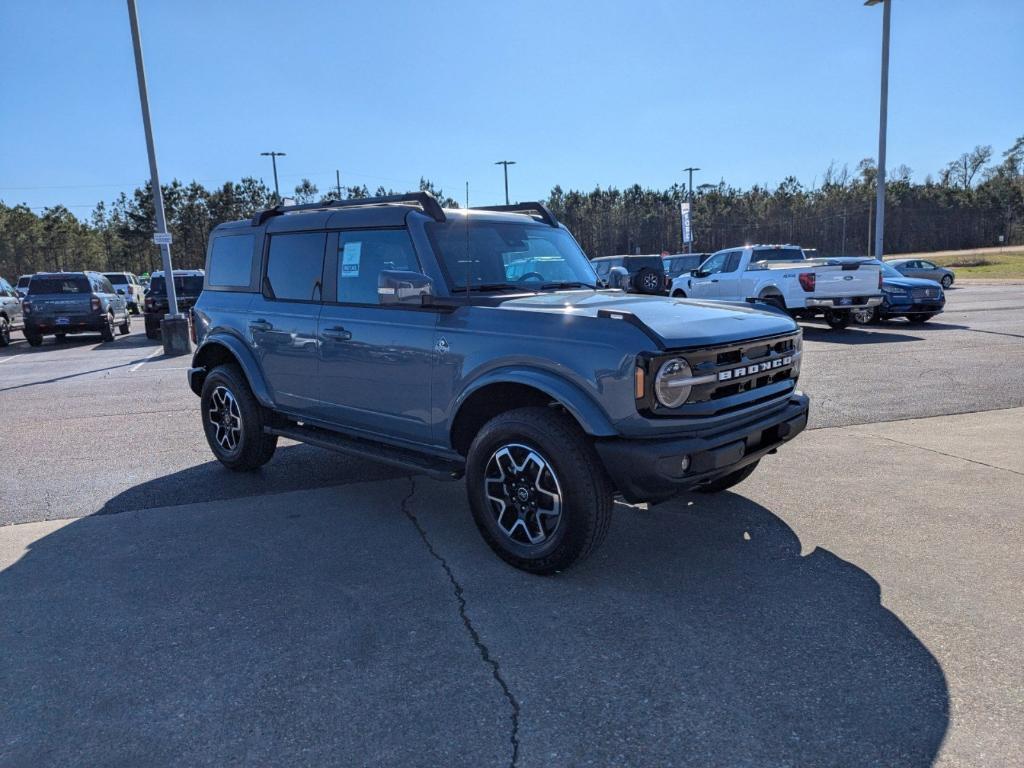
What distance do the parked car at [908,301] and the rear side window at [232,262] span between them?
14.2 metres

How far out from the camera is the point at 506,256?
470cm

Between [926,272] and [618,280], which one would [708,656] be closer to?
[618,280]

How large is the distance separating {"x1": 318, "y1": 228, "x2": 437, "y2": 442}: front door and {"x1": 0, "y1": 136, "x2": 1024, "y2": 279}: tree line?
190 feet

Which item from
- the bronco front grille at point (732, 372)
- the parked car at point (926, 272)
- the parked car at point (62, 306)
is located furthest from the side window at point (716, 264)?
the parked car at point (926, 272)

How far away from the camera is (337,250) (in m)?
4.96

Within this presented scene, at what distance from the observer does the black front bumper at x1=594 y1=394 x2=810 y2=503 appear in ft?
10.9

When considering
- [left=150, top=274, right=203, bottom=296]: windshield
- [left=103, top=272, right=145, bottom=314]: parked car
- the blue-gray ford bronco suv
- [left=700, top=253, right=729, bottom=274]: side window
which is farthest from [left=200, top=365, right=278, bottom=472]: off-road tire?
[left=103, top=272, right=145, bottom=314]: parked car

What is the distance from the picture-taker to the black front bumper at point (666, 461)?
3332mm

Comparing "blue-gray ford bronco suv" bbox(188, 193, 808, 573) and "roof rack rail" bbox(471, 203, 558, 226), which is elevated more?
"roof rack rail" bbox(471, 203, 558, 226)

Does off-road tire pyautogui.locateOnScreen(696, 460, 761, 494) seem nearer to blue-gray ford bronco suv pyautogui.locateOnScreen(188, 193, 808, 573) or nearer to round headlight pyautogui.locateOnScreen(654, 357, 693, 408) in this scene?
blue-gray ford bronco suv pyautogui.locateOnScreen(188, 193, 808, 573)

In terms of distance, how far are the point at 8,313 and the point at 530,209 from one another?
18855 mm

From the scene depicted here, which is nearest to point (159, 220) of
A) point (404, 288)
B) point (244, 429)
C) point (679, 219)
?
point (244, 429)

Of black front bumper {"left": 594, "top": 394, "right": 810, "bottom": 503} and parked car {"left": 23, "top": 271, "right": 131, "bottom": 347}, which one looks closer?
black front bumper {"left": 594, "top": 394, "right": 810, "bottom": 503}

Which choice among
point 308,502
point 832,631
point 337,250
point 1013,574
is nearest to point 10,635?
point 308,502
